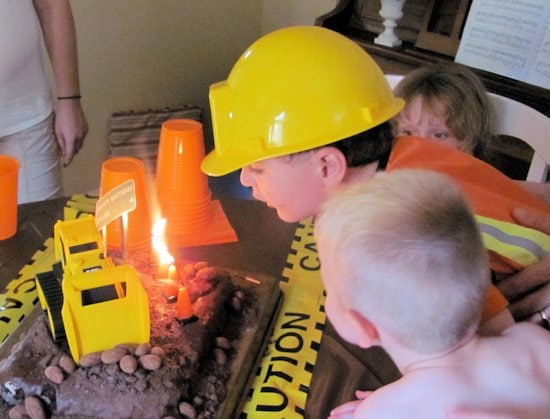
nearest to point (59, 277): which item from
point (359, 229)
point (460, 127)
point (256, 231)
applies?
point (256, 231)

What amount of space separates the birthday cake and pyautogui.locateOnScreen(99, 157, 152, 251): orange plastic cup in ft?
0.60

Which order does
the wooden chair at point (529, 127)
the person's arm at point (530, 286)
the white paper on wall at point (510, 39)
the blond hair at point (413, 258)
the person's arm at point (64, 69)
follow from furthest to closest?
1. the white paper on wall at point (510, 39)
2. the person's arm at point (64, 69)
3. the wooden chair at point (529, 127)
4. the person's arm at point (530, 286)
5. the blond hair at point (413, 258)

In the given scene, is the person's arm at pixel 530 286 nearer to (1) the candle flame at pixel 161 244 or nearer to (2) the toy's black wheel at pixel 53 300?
(1) the candle flame at pixel 161 244

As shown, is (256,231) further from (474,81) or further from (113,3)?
(113,3)

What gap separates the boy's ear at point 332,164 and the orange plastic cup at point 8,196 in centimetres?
58

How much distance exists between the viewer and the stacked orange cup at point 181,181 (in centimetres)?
128

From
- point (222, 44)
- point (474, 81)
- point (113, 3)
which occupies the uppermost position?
point (474, 81)

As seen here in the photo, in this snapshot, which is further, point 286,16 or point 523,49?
point 286,16

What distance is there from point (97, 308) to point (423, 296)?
0.45 m

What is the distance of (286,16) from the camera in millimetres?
2807

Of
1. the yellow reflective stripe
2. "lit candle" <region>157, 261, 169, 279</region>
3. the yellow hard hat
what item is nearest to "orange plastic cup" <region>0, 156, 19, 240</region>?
"lit candle" <region>157, 261, 169, 279</region>

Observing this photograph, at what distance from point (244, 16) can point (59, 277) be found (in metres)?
2.05

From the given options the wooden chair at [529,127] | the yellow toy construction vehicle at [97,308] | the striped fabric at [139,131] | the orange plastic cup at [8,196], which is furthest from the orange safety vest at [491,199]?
the striped fabric at [139,131]

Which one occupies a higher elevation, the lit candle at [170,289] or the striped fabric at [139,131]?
the lit candle at [170,289]
